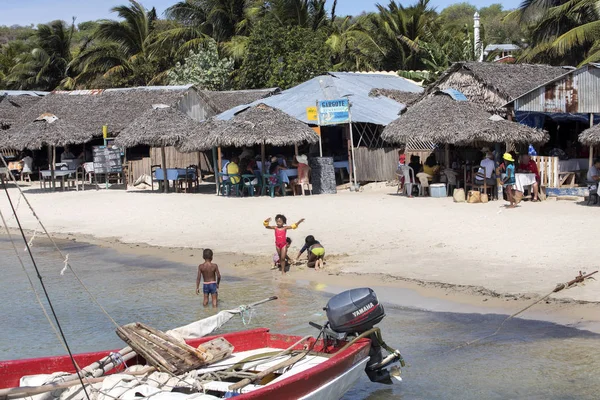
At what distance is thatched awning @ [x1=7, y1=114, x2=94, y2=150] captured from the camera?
87.2 ft

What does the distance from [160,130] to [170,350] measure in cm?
1700

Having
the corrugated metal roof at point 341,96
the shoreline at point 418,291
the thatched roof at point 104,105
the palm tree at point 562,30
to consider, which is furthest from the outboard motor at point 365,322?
the thatched roof at point 104,105

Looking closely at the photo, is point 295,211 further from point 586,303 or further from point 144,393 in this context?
point 144,393

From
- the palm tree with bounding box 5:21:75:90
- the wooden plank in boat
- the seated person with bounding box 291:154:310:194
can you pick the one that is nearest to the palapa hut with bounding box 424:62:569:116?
the seated person with bounding box 291:154:310:194

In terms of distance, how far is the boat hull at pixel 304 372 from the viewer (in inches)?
281

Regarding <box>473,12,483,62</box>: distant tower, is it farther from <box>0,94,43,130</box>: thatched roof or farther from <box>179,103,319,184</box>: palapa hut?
<box>0,94,43,130</box>: thatched roof

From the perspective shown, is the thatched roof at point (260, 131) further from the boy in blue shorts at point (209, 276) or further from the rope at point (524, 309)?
the rope at point (524, 309)

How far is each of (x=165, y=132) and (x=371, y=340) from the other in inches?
678

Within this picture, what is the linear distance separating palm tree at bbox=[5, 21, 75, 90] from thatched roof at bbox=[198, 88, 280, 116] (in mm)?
14152

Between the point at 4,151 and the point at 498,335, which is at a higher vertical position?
the point at 4,151

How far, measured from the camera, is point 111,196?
2444cm

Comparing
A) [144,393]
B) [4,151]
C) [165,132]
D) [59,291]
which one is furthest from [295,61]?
[144,393]

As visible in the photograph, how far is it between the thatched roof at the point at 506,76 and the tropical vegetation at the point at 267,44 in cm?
618

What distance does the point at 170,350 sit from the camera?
8180 mm
